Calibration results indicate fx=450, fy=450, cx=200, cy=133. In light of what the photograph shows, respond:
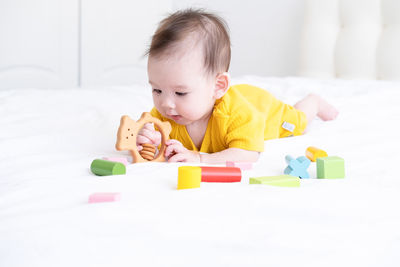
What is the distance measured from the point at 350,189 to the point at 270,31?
2.58 metres

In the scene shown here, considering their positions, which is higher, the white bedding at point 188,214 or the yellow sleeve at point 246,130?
the yellow sleeve at point 246,130

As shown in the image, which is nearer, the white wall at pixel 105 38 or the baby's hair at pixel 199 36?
the baby's hair at pixel 199 36

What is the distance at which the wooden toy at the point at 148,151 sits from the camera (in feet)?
3.43

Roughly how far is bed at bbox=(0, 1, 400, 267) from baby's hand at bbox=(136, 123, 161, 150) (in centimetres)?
8

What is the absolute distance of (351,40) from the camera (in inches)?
99.8

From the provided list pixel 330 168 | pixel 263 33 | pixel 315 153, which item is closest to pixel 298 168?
pixel 330 168

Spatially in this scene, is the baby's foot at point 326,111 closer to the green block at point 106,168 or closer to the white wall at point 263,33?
the green block at point 106,168

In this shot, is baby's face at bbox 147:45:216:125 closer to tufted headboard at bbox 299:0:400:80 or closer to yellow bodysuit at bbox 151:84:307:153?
yellow bodysuit at bbox 151:84:307:153

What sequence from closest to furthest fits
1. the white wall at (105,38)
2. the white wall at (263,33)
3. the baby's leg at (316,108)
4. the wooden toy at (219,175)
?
the wooden toy at (219,175), the baby's leg at (316,108), the white wall at (105,38), the white wall at (263,33)

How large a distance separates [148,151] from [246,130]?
24cm

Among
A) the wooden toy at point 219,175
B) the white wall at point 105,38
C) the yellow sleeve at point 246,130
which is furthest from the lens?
the white wall at point 105,38

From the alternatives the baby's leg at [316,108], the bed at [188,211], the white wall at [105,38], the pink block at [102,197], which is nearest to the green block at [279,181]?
the bed at [188,211]

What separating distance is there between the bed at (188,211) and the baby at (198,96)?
0.08 m

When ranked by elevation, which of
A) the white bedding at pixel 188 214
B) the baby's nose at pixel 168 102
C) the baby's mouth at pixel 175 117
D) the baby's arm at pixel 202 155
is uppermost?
the baby's nose at pixel 168 102
